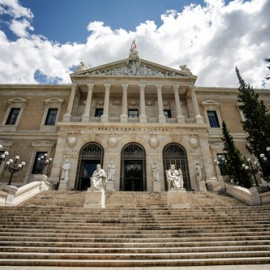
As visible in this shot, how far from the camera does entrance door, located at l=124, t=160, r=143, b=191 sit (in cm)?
1775

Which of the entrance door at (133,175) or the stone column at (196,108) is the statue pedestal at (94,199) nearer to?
the entrance door at (133,175)

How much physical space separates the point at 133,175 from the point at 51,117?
1156 cm

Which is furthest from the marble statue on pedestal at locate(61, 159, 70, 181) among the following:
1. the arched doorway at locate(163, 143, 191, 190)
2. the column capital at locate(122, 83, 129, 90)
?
the column capital at locate(122, 83, 129, 90)

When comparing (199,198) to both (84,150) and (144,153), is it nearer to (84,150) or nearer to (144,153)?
(144,153)

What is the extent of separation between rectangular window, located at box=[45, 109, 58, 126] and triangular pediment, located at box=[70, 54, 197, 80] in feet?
15.0

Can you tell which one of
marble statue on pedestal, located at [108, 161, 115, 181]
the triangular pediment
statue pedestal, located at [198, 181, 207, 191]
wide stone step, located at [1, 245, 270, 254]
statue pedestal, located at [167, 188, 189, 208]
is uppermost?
the triangular pediment

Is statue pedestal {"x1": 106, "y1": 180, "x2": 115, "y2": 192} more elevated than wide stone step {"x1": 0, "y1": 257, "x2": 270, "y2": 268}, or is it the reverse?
statue pedestal {"x1": 106, "y1": 180, "x2": 115, "y2": 192}

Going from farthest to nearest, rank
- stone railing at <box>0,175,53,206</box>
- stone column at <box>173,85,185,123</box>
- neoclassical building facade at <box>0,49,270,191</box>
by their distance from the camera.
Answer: stone column at <box>173,85,185,123</box> < neoclassical building facade at <box>0,49,270,191</box> < stone railing at <box>0,175,53,206</box>

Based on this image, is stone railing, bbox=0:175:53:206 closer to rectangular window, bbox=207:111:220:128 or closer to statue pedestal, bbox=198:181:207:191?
statue pedestal, bbox=198:181:207:191

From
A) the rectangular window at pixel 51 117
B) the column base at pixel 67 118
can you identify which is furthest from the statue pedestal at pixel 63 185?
the rectangular window at pixel 51 117

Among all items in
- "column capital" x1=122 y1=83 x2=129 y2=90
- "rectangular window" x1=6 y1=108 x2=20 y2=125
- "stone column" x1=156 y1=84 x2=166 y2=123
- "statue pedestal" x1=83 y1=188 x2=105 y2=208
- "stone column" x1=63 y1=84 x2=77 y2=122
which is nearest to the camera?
"statue pedestal" x1=83 y1=188 x2=105 y2=208

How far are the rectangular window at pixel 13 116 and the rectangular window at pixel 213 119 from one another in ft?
72.1

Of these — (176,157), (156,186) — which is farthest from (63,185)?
(176,157)

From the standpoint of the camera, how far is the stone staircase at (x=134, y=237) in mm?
4875
